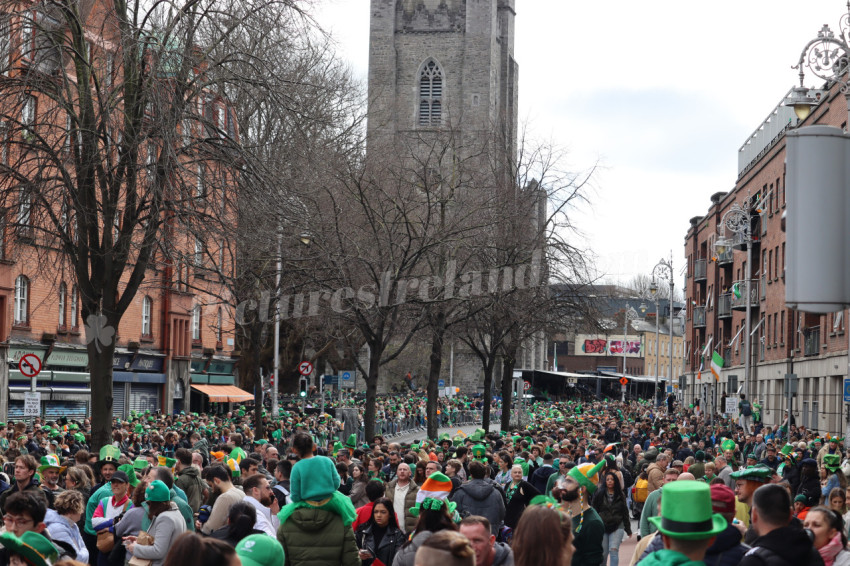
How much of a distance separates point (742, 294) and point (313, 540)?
52.0m

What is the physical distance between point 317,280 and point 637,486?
11810mm

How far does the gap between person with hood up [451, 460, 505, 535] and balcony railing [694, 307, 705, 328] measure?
6297 centimetres

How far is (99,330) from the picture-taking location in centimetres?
1906

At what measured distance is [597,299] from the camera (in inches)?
1511

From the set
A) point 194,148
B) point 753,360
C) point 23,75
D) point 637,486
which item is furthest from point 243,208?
point 753,360

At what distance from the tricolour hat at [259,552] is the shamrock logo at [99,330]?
13475 millimetres

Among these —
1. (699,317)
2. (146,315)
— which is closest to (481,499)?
(146,315)

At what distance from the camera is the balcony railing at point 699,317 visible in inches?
2891

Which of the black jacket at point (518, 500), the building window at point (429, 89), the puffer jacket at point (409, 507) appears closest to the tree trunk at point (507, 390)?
the black jacket at point (518, 500)

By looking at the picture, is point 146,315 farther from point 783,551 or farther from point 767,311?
point 783,551

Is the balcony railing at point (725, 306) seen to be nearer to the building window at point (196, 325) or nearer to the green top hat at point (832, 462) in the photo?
the building window at point (196, 325)

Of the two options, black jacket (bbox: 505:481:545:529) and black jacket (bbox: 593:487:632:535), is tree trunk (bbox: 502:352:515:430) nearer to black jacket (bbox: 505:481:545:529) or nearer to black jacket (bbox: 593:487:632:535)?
black jacket (bbox: 593:487:632:535)

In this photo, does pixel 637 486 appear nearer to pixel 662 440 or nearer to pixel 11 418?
pixel 662 440

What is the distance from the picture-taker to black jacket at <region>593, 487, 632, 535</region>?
14.5 metres
